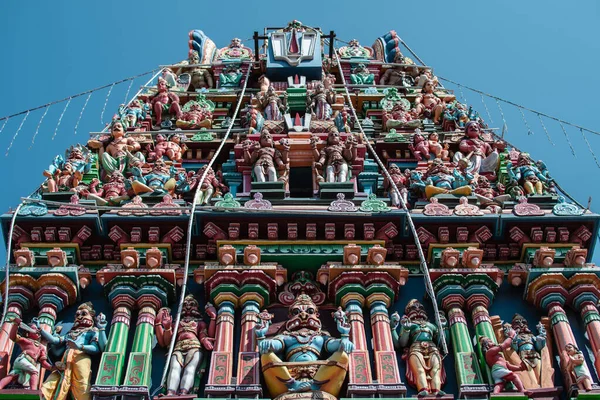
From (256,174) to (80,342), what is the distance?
5616 mm

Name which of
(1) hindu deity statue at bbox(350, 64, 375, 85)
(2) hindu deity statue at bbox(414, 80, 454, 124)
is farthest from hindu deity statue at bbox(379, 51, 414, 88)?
(2) hindu deity statue at bbox(414, 80, 454, 124)

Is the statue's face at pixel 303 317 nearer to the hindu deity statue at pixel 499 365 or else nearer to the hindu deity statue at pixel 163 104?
the hindu deity statue at pixel 499 365

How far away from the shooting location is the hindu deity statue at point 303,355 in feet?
45.7

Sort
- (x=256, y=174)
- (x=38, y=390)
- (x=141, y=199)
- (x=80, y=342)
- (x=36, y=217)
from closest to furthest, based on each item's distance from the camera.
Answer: (x=38, y=390) → (x=80, y=342) → (x=36, y=217) → (x=141, y=199) → (x=256, y=174)

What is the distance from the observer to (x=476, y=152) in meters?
Result: 21.2

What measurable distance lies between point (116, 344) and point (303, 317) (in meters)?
2.53

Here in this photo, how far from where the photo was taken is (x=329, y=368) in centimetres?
1398

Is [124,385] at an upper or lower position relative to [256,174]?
lower

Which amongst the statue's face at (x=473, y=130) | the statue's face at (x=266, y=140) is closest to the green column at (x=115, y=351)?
the statue's face at (x=266, y=140)

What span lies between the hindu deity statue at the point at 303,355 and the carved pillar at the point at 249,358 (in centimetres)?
16

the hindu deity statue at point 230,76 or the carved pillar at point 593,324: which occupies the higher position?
the hindu deity statue at point 230,76

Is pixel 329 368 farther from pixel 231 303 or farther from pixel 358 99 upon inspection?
pixel 358 99

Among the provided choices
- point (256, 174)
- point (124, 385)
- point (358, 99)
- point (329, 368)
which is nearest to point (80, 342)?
point (124, 385)

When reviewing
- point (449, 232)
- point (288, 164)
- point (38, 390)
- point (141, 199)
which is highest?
point (288, 164)
